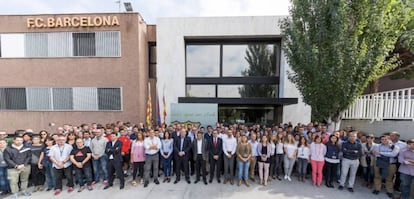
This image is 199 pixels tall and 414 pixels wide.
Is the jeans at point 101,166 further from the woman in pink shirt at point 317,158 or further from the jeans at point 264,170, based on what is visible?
the woman in pink shirt at point 317,158

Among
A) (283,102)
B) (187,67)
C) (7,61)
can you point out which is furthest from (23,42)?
(283,102)

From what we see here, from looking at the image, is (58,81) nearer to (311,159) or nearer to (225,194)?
(225,194)

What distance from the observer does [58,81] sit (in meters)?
9.98

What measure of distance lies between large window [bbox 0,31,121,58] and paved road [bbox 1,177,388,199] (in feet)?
25.1

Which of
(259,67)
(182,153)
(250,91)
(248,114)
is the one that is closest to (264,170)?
(182,153)

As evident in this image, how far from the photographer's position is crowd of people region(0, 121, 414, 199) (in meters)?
4.90

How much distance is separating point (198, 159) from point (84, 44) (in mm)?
9810

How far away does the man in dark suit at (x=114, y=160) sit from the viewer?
17.0 ft

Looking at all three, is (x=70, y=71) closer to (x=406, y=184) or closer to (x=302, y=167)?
(x=302, y=167)

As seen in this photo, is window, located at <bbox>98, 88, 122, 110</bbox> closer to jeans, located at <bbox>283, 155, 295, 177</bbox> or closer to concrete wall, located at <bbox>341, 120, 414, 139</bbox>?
jeans, located at <bbox>283, 155, 295, 177</bbox>

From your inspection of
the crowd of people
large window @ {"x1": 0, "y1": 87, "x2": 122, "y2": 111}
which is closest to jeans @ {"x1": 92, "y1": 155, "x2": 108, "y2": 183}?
the crowd of people

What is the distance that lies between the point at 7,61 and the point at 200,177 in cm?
1325

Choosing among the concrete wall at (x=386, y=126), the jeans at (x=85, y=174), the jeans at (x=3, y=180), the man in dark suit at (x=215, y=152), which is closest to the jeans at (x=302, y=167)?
the man in dark suit at (x=215, y=152)

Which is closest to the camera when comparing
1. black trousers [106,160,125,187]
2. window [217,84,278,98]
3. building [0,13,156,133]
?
black trousers [106,160,125,187]
